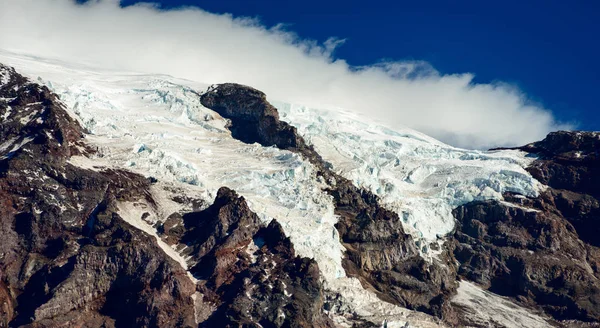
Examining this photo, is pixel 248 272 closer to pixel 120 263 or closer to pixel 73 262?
pixel 120 263

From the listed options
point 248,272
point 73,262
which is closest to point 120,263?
point 73,262

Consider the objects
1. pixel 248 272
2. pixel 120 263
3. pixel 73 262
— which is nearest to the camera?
pixel 73 262

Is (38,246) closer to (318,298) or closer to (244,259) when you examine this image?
(244,259)

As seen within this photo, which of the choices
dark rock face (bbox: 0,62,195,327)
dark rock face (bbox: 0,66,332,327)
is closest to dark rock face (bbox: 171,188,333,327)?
dark rock face (bbox: 0,66,332,327)

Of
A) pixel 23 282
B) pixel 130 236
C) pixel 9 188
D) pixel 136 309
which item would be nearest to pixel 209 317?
pixel 136 309

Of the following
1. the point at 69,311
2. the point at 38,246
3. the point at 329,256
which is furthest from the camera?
the point at 329,256

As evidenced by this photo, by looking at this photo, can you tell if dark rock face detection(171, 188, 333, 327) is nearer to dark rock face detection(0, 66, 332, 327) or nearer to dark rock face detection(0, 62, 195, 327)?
dark rock face detection(0, 66, 332, 327)

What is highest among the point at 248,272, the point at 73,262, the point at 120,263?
the point at 248,272

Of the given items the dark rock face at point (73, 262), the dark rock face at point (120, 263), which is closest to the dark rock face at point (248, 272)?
the dark rock face at point (120, 263)
